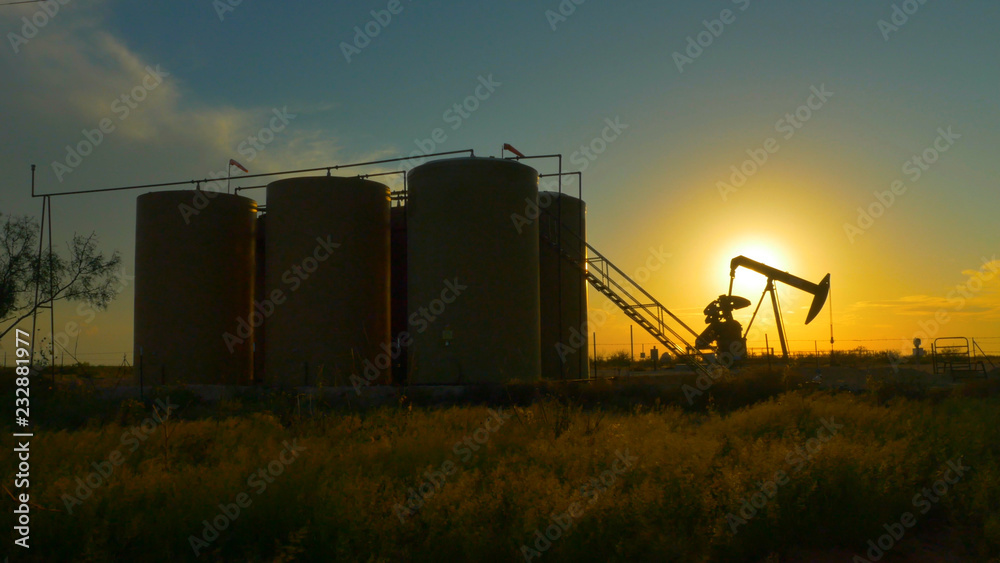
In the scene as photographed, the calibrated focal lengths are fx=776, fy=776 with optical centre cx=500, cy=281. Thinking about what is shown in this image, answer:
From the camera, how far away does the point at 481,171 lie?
2325 centimetres

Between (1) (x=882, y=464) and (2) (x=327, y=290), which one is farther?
(2) (x=327, y=290)

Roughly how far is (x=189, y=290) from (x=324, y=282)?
16.5 ft

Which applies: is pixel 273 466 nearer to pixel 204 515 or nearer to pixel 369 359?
pixel 204 515

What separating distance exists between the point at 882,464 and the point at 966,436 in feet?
11.9

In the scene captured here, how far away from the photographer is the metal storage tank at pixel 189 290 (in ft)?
82.0

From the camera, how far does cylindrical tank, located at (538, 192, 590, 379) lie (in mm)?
27125

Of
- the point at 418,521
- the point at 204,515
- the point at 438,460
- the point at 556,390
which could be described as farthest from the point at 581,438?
the point at 556,390

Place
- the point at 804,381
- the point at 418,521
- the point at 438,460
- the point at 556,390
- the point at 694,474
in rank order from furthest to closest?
the point at 804,381 → the point at 556,390 → the point at 438,460 → the point at 694,474 → the point at 418,521

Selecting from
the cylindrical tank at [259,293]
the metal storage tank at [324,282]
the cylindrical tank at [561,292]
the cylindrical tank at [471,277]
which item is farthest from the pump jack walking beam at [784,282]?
the cylindrical tank at [259,293]

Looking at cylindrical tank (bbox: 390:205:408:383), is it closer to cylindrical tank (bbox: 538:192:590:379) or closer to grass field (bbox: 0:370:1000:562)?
cylindrical tank (bbox: 538:192:590:379)

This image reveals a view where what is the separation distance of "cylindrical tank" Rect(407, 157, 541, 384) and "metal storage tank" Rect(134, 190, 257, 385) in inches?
269

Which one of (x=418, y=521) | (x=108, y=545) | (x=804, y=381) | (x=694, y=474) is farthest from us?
(x=804, y=381)

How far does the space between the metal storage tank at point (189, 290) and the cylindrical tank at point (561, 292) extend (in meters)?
10.4

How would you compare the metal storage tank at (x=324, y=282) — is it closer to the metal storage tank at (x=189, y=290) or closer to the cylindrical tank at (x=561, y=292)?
the metal storage tank at (x=189, y=290)
